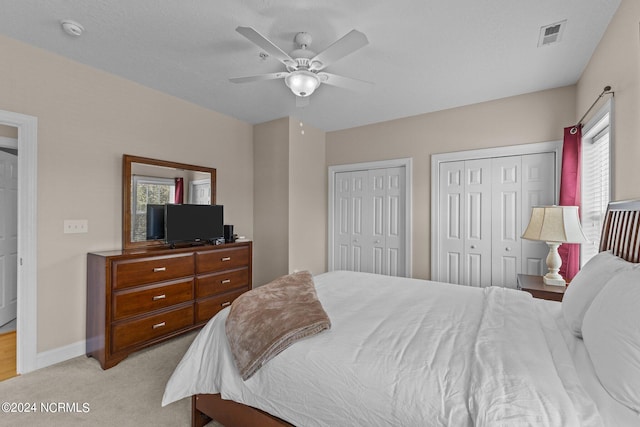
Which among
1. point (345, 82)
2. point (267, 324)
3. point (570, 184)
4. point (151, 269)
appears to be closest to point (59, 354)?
point (151, 269)

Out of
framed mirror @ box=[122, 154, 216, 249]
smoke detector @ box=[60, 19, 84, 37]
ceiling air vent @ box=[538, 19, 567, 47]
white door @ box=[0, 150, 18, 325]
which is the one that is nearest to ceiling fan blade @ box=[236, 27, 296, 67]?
smoke detector @ box=[60, 19, 84, 37]

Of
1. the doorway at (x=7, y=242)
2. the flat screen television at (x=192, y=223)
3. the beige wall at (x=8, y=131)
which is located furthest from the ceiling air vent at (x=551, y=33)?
the doorway at (x=7, y=242)

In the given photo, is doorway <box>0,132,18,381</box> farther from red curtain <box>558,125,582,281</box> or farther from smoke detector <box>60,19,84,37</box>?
red curtain <box>558,125,582,281</box>

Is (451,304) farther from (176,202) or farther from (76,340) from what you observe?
(76,340)

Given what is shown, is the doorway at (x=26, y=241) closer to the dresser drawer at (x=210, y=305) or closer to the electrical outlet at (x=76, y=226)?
the electrical outlet at (x=76, y=226)

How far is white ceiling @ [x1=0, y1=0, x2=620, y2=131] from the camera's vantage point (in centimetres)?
189

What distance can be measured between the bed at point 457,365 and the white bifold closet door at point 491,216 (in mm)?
1366

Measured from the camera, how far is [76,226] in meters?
2.61

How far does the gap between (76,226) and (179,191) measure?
38.8 inches

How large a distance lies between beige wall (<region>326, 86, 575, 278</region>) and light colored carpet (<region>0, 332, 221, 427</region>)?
305 cm

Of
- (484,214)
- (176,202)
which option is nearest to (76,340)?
(176,202)

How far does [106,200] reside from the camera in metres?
2.82

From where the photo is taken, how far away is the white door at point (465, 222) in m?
3.47

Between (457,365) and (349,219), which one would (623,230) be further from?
(349,219)
